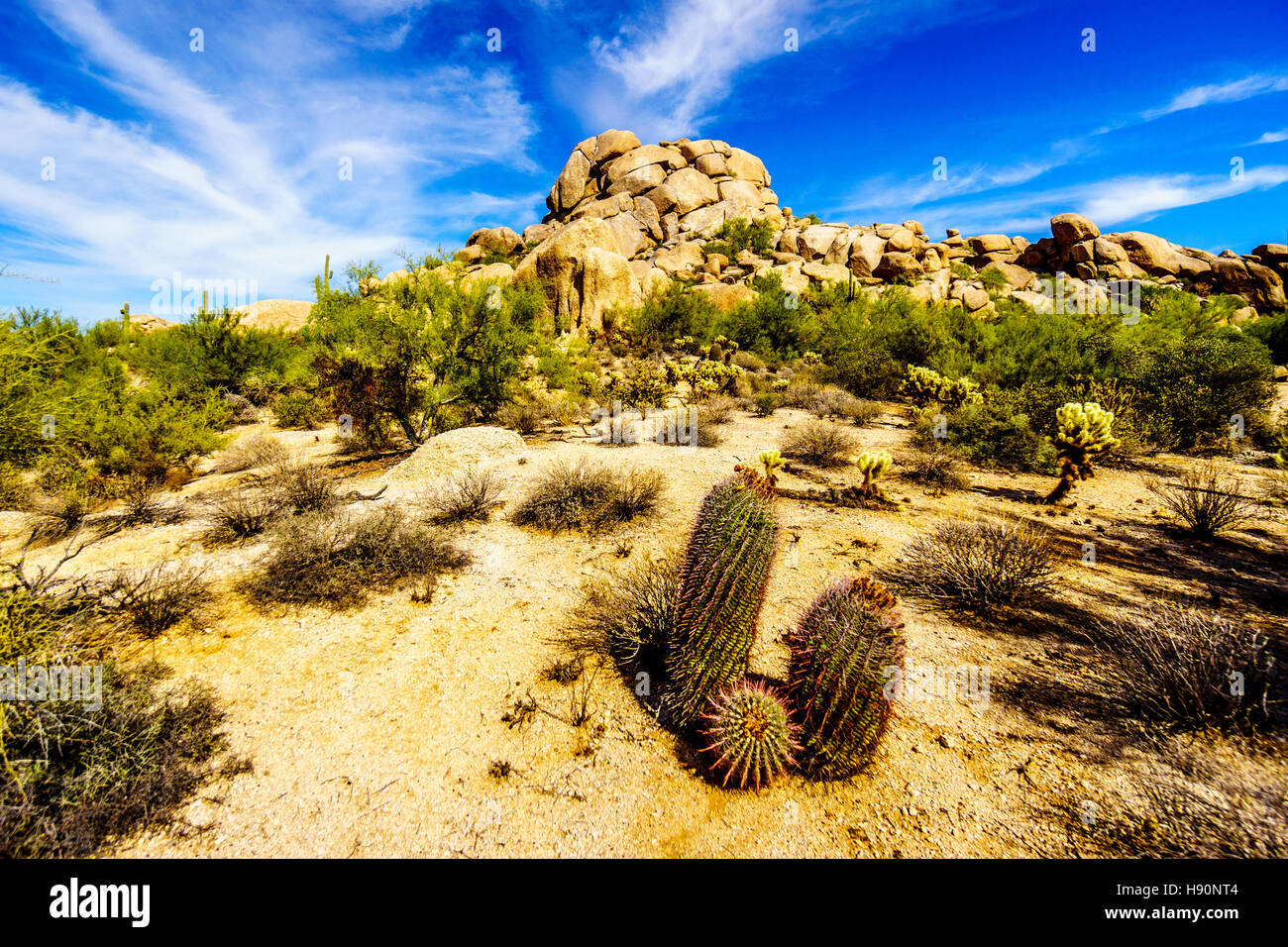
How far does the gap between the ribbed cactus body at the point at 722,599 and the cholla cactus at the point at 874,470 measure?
12.5 ft

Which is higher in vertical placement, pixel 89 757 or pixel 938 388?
pixel 938 388

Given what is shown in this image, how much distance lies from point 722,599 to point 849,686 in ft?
3.08

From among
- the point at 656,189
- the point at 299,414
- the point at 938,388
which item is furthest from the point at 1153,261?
the point at 299,414

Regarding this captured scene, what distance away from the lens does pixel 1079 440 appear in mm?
6336

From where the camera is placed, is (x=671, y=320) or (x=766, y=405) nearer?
(x=766, y=405)

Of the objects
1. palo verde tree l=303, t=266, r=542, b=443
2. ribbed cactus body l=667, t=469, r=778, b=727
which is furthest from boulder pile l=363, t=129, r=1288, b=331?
ribbed cactus body l=667, t=469, r=778, b=727

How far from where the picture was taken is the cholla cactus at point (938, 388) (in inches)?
436

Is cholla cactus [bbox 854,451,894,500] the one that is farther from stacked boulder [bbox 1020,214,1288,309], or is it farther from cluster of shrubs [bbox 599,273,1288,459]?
stacked boulder [bbox 1020,214,1288,309]

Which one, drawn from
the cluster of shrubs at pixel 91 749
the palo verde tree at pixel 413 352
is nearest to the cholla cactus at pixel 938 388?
the palo verde tree at pixel 413 352

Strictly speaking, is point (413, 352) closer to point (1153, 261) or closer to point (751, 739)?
point (751, 739)

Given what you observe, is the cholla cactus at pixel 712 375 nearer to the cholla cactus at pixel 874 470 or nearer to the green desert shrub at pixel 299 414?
the cholla cactus at pixel 874 470
